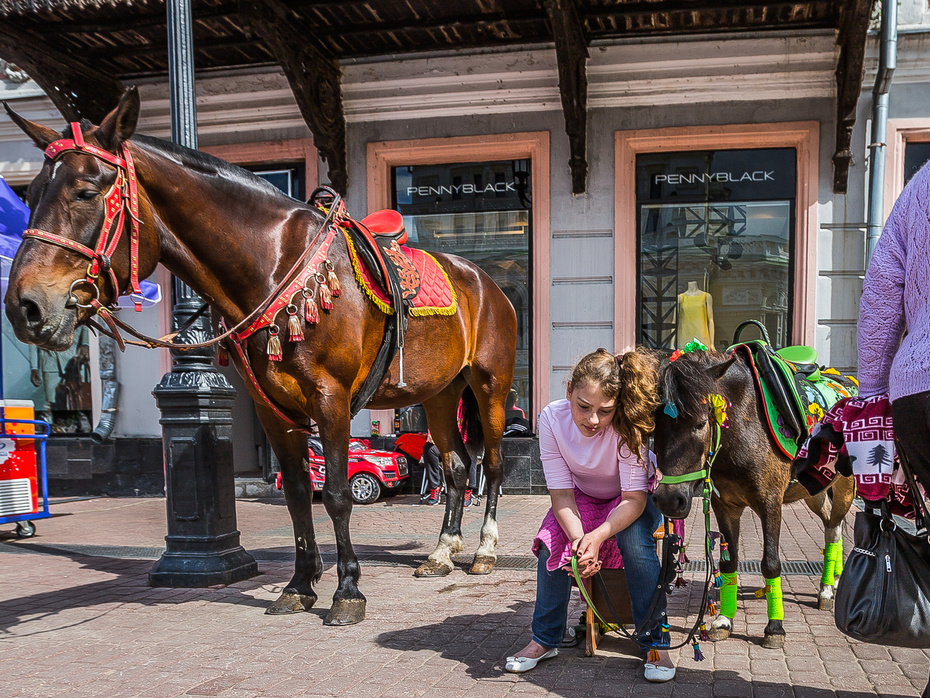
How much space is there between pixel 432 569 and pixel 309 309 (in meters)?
2.28

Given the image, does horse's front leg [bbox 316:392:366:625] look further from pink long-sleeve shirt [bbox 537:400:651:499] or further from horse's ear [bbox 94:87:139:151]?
horse's ear [bbox 94:87:139:151]

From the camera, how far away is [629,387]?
3230 mm

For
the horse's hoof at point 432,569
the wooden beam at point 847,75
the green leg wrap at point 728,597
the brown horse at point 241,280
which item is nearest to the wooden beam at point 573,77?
the wooden beam at point 847,75

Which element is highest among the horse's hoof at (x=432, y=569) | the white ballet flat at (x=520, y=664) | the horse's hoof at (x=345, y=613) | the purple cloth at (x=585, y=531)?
the purple cloth at (x=585, y=531)

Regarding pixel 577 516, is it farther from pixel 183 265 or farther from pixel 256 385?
pixel 183 265

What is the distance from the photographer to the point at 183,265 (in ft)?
13.6

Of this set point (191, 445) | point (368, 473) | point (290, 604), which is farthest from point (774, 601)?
point (368, 473)

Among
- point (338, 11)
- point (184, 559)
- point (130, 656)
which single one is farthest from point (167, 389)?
point (338, 11)

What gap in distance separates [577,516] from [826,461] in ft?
3.61

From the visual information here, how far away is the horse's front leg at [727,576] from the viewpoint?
3887mm

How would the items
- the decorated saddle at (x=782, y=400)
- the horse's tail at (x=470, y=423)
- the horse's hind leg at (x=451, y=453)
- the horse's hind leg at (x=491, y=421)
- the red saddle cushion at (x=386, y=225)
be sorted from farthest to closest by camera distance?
the horse's tail at (x=470, y=423), the horse's hind leg at (x=491, y=421), the horse's hind leg at (x=451, y=453), the red saddle cushion at (x=386, y=225), the decorated saddle at (x=782, y=400)

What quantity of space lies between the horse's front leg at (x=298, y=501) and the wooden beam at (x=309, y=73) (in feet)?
19.2

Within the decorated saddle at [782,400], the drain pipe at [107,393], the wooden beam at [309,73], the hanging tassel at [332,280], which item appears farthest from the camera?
the drain pipe at [107,393]

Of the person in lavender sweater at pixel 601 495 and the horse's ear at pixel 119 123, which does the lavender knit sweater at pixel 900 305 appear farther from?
the horse's ear at pixel 119 123
